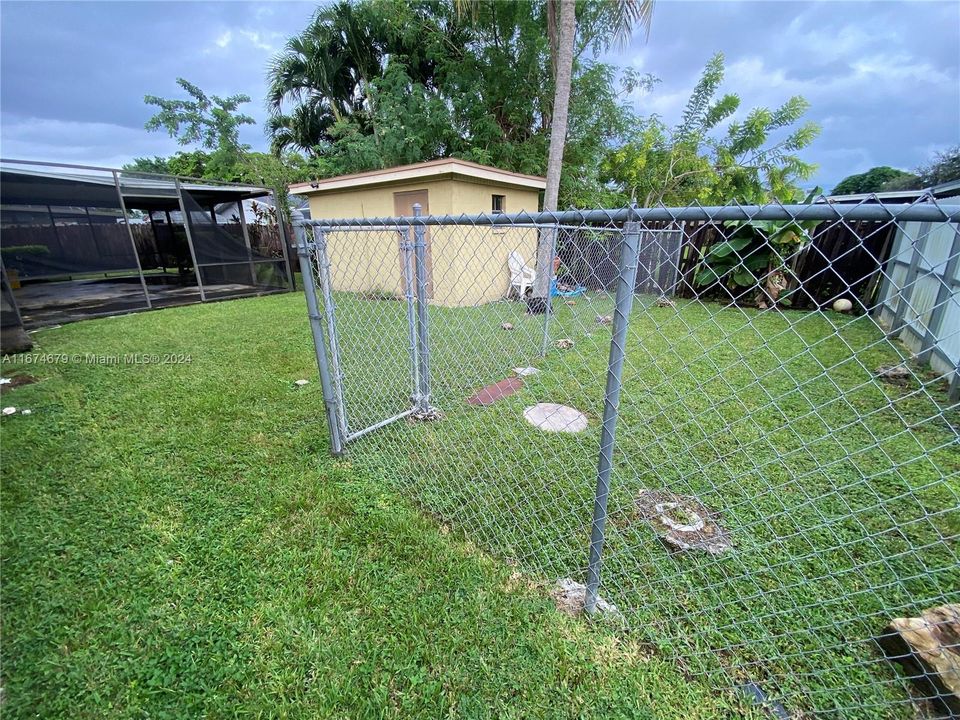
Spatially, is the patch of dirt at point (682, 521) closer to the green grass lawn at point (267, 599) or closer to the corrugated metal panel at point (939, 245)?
the green grass lawn at point (267, 599)

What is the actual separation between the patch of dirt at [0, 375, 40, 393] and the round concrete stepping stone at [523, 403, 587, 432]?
4.87 metres

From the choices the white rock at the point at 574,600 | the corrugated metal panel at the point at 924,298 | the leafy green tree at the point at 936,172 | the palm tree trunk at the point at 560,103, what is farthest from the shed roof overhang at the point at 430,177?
the leafy green tree at the point at 936,172

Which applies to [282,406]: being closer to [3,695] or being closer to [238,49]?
[3,695]

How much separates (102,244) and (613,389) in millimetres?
10398

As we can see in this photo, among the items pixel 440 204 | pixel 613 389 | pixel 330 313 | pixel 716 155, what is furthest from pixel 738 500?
pixel 716 155

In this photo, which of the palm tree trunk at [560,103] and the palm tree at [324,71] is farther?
the palm tree at [324,71]

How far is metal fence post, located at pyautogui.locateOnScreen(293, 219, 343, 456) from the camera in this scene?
227cm

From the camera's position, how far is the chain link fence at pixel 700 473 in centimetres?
137

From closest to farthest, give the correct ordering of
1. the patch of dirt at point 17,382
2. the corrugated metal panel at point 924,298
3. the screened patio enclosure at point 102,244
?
the patch of dirt at point 17,382 < the corrugated metal panel at point 924,298 < the screened patio enclosure at point 102,244

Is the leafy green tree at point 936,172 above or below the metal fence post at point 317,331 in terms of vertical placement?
above

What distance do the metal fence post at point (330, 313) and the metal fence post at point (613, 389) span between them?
67.3 inches

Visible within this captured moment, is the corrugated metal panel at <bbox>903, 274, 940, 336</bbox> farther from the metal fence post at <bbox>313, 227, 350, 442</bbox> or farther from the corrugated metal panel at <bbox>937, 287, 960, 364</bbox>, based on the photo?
the metal fence post at <bbox>313, 227, 350, 442</bbox>

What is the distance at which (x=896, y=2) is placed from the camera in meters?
11.4

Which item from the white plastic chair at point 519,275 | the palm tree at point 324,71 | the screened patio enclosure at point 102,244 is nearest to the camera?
the white plastic chair at point 519,275
